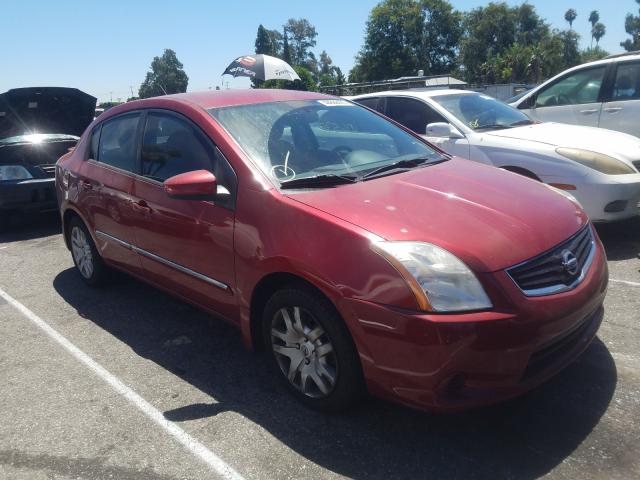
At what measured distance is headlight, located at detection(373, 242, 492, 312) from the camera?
2.27m

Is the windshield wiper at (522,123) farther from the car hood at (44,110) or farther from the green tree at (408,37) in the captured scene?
the green tree at (408,37)

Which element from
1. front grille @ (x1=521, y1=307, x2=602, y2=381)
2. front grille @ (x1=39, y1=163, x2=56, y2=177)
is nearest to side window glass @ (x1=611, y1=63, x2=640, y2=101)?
front grille @ (x1=521, y1=307, x2=602, y2=381)

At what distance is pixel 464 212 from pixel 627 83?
5380 millimetres

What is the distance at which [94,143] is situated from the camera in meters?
4.63

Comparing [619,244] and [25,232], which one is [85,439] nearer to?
[619,244]

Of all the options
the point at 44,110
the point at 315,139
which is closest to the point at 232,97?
the point at 315,139

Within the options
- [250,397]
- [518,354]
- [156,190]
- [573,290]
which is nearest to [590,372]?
[573,290]

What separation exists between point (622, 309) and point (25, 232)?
743cm

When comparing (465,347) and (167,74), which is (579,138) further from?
(167,74)

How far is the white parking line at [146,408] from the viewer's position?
8.18ft

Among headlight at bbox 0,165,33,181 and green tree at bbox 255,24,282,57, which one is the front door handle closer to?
headlight at bbox 0,165,33,181

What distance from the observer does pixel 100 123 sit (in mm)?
4633

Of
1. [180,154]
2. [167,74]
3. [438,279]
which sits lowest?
[438,279]

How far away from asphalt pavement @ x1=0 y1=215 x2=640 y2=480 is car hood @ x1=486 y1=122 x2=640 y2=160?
1.57 metres
